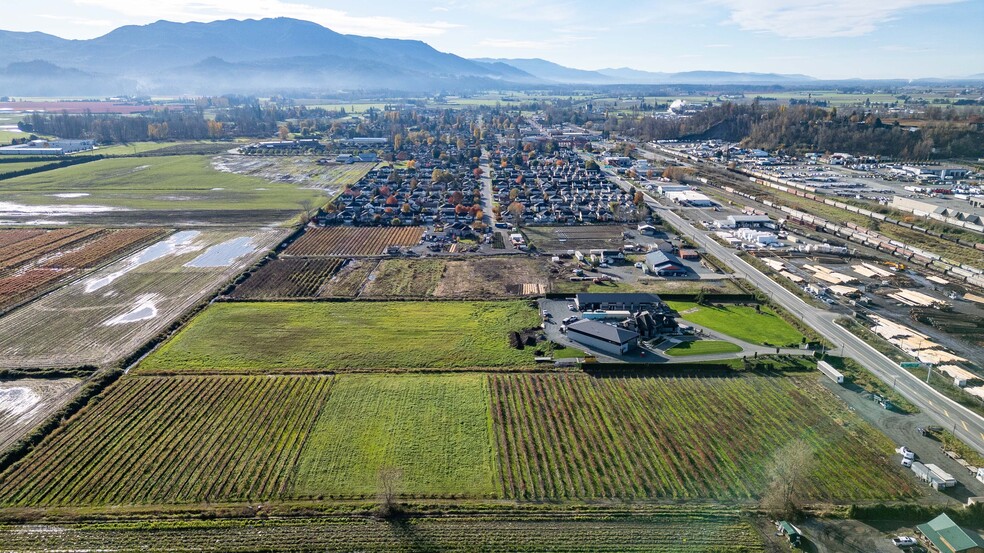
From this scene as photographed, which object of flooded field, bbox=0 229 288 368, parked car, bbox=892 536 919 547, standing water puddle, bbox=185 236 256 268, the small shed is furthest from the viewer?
standing water puddle, bbox=185 236 256 268

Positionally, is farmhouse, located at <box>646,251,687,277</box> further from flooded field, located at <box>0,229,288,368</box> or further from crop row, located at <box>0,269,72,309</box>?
crop row, located at <box>0,269,72,309</box>

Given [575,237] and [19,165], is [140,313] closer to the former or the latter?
[575,237]

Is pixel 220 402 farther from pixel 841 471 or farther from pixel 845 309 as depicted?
pixel 845 309

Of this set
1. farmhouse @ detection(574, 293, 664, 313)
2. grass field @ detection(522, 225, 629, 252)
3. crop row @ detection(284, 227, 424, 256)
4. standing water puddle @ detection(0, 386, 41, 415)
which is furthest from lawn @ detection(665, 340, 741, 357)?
standing water puddle @ detection(0, 386, 41, 415)

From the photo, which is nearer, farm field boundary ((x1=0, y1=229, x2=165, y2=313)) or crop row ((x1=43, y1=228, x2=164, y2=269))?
farm field boundary ((x1=0, y1=229, x2=165, y2=313))

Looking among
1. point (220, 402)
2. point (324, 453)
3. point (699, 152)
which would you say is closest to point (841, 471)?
point (324, 453)
